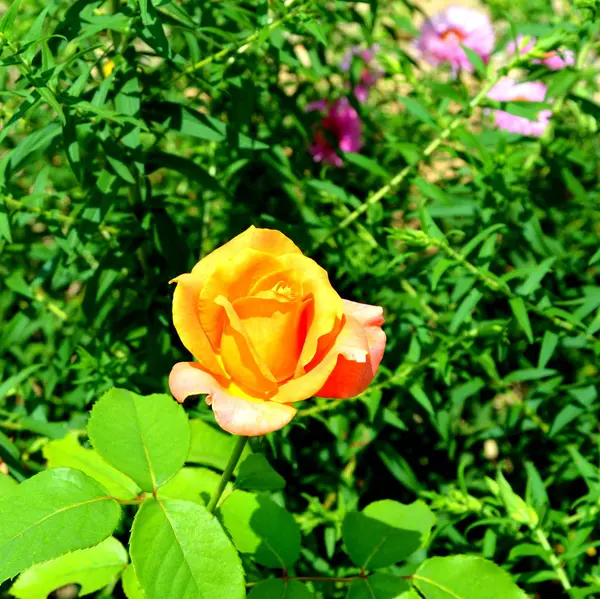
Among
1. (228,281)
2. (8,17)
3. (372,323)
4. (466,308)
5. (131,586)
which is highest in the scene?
(8,17)

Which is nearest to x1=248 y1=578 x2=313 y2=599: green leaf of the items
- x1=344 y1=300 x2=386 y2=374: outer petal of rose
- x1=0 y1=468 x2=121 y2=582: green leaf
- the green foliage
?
the green foliage

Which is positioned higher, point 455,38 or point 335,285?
point 455,38

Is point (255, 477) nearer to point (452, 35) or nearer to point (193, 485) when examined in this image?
point (193, 485)

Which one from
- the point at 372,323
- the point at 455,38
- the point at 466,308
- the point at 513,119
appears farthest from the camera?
the point at 455,38

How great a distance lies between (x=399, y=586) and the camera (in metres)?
1.02

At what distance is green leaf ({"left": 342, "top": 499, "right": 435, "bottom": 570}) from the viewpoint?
106 cm

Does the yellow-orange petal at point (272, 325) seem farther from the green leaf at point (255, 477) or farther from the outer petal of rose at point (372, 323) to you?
the green leaf at point (255, 477)

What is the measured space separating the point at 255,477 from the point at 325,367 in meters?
0.34

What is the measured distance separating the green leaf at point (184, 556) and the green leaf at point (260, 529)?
0.70 feet

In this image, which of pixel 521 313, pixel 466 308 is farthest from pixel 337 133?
pixel 521 313

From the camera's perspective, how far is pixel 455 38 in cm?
229

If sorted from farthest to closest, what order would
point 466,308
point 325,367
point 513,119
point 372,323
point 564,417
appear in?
point 513,119, point 564,417, point 466,308, point 372,323, point 325,367

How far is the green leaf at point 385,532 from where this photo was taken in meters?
1.06

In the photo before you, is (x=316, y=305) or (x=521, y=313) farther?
(x=521, y=313)
